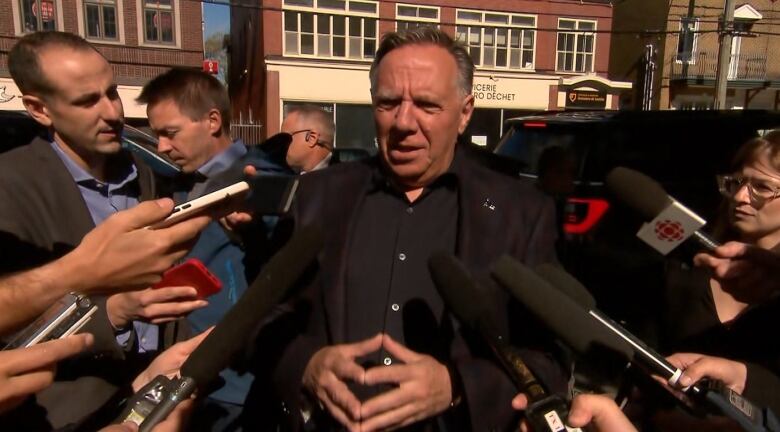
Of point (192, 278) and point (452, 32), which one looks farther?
point (452, 32)

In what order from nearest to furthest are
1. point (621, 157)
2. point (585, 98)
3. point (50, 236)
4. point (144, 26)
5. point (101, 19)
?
point (50, 236) < point (621, 157) < point (101, 19) < point (144, 26) < point (585, 98)

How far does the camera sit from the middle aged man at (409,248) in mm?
1564

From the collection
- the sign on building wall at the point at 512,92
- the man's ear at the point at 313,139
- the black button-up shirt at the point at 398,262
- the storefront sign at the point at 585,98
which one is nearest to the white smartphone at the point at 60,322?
the black button-up shirt at the point at 398,262

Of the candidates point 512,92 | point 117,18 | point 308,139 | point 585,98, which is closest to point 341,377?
point 308,139

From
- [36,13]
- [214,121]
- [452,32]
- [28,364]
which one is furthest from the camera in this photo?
[452,32]

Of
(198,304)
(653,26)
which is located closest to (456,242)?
(198,304)

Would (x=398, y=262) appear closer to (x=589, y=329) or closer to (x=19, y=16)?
(x=589, y=329)

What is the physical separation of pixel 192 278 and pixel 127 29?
18.8 meters

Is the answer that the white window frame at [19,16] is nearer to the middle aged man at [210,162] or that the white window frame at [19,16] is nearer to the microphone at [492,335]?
the middle aged man at [210,162]

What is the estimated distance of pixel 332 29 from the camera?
20.5 metres

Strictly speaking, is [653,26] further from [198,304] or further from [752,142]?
[198,304]

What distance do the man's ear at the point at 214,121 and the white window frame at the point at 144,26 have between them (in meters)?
17.2

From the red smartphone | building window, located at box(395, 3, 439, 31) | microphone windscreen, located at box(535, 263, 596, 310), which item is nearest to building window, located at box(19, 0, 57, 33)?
building window, located at box(395, 3, 439, 31)

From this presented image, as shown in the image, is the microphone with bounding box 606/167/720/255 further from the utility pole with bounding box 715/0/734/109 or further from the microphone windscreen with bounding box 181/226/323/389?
the utility pole with bounding box 715/0/734/109
